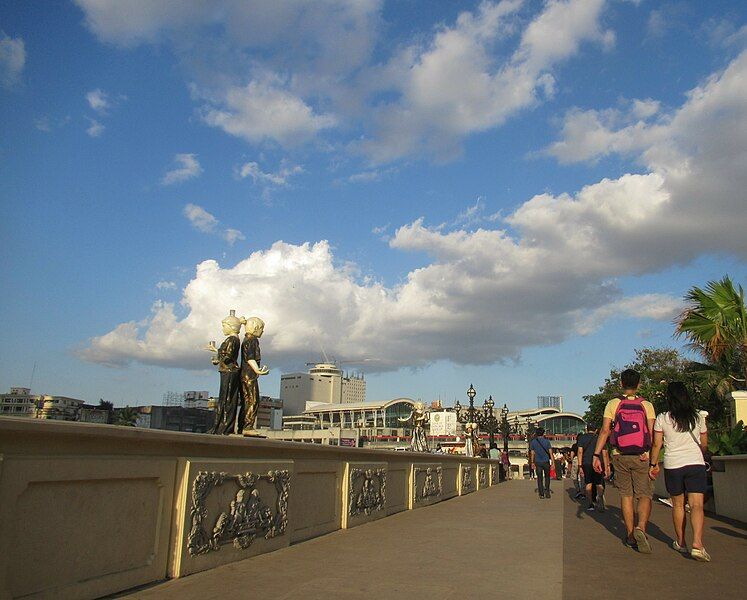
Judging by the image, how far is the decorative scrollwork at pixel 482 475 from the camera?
68.9 feet

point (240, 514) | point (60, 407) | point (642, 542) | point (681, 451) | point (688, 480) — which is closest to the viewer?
point (240, 514)

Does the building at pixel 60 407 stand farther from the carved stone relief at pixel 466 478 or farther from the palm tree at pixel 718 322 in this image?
the palm tree at pixel 718 322

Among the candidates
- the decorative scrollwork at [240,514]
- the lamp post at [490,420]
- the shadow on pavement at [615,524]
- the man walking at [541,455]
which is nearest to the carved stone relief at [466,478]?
the man walking at [541,455]

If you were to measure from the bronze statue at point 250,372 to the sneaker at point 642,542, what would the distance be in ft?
16.2

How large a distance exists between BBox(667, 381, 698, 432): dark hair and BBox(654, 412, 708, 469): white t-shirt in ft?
0.14

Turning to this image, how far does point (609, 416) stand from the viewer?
23.3 ft

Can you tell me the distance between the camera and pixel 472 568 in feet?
18.4

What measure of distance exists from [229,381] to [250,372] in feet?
1.02

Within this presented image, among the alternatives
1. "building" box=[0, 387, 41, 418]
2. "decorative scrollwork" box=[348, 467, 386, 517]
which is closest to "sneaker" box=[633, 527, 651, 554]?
"decorative scrollwork" box=[348, 467, 386, 517]

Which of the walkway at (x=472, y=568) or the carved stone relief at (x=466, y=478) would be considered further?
the carved stone relief at (x=466, y=478)

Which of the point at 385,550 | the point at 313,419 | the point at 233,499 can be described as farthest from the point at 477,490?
the point at 313,419

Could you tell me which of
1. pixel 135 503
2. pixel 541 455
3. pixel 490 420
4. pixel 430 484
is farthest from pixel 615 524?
pixel 490 420

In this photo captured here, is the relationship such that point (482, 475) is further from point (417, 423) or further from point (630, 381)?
point (630, 381)

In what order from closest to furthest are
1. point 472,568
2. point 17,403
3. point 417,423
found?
1. point 472,568
2. point 417,423
3. point 17,403
